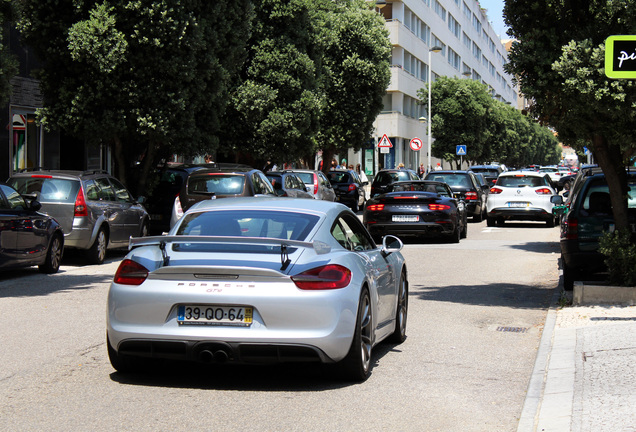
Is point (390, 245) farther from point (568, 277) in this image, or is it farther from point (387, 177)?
point (387, 177)

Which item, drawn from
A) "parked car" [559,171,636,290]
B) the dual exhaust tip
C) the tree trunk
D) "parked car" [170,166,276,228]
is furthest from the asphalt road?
"parked car" [170,166,276,228]

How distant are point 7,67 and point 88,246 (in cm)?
334

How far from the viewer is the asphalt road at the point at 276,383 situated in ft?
18.9

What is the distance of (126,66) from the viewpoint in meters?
22.1

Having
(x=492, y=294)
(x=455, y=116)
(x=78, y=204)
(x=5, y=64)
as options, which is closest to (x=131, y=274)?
(x=492, y=294)

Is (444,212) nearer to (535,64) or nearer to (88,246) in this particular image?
(88,246)

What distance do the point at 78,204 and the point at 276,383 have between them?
10213 mm

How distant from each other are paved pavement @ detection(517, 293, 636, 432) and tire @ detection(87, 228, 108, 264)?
9134mm

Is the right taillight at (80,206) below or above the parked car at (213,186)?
below

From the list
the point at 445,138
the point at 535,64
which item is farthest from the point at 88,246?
the point at 445,138

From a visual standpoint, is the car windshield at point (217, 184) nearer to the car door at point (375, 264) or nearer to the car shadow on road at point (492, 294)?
the car shadow on road at point (492, 294)

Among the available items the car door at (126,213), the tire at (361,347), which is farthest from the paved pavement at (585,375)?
the car door at (126,213)

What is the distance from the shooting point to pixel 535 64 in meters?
11.2

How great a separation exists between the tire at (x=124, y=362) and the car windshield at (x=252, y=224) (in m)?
1.08
